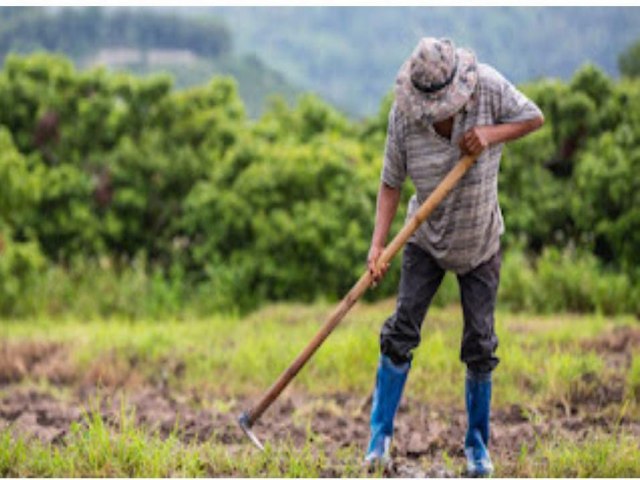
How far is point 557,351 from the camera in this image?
6797 millimetres

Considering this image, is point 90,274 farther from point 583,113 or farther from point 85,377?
point 583,113

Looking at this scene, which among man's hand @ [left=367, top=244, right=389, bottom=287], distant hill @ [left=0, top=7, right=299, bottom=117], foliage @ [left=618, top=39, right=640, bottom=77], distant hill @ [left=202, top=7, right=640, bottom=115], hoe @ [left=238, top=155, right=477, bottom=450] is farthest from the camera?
distant hill @ [left=0, top=7, right=299, bottom=117]

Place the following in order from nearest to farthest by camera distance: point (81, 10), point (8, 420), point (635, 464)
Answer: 1. point (635, 464)
2. point (8, 420)
3. point (81, 10)

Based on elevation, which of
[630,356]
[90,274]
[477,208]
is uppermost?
[477,208]

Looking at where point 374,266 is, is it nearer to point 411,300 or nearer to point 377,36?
point 411,300

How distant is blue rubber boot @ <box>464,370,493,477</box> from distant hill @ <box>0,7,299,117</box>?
133ft

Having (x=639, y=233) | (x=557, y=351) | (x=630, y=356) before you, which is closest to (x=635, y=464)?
(x=557, y=351)

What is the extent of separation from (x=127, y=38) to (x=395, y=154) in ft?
162

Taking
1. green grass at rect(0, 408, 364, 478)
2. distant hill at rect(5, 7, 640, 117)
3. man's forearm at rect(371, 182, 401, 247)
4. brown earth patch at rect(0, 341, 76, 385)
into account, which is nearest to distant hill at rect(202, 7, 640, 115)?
distant hill at rect(5, 7, 640, 117)

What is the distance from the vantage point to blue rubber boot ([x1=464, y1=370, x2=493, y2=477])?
454 centimetres

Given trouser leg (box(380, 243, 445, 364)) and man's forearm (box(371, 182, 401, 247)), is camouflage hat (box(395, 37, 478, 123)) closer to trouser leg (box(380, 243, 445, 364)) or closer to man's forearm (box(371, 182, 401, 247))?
man's forearm (box(371, 182, 401, 247))

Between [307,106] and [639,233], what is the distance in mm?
4435

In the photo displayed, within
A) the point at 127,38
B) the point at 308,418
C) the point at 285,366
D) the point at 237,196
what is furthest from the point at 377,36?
the point at 308,418

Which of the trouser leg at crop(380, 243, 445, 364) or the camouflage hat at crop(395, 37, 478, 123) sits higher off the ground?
the camouflage hat at crop(395, 37, 478, 123)
